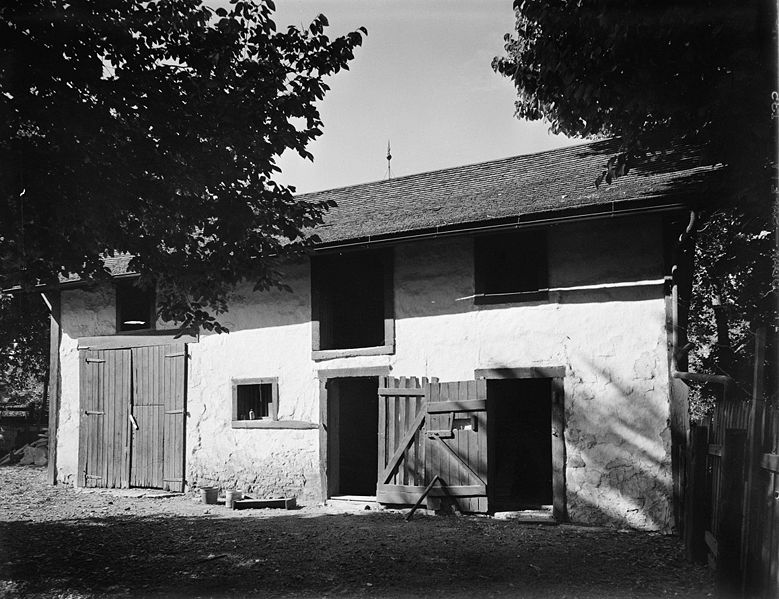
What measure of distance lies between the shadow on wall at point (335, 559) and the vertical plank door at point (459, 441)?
45 cm

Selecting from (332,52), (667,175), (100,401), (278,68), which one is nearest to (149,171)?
(278,68)

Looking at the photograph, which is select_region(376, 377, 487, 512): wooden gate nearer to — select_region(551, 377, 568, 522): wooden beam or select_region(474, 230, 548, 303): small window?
select_region(551, 377, 568, 522): wooden beam

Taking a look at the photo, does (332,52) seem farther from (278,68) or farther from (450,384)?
(450,384)

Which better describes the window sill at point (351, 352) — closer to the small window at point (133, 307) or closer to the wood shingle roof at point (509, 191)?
the wood shingle roof at point (509, 191)

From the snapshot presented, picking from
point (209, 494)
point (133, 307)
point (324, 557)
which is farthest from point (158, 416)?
point (324, 557)

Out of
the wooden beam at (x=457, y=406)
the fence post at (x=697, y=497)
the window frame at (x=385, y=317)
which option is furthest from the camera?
the window frame at (x=385, y=317)

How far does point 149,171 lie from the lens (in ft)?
26.2

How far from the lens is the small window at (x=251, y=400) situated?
13.4m

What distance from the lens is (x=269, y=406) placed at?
1338cm

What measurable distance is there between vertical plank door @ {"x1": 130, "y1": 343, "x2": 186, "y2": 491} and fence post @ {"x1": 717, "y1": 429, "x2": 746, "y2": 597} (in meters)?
9.92

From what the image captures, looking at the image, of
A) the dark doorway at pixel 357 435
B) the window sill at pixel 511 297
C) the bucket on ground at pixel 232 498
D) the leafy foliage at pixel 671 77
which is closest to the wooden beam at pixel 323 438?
the dark doorway at pixel 357 435

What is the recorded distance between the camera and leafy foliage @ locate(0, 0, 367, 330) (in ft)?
24.4

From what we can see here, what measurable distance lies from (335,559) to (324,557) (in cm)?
15

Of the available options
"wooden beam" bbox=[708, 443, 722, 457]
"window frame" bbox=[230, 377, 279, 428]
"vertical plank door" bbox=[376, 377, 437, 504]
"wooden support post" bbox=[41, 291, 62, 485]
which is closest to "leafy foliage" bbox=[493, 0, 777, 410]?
"wooden beam" bbox=[708, 443, 722, 457]
